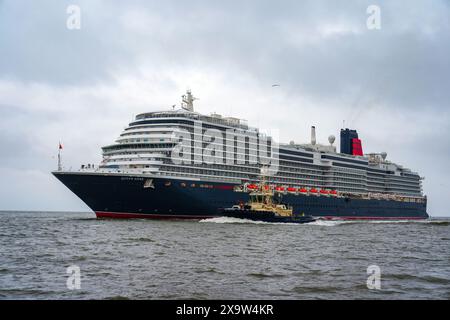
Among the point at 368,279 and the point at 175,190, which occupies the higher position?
the point at 175,190

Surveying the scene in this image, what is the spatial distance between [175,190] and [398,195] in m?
76.8

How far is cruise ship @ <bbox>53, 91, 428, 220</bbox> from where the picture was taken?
65.2 m

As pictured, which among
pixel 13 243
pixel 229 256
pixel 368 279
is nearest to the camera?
pixel 368 279

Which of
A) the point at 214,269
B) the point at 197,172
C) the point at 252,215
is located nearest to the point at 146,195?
the point at 197,172

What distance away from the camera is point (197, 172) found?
7075 cm

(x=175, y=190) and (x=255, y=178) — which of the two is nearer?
(x=175, y=190)

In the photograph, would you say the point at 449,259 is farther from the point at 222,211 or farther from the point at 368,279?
the point at 222,211

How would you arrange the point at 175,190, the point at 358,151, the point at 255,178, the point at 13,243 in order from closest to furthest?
the point at 13,243, the point at 175,190, the point at 255,178, the point at 358,151

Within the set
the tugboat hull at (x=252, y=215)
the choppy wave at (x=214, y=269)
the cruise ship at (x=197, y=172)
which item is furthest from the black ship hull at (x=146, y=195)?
the choppy wave at (x=214, y=269)

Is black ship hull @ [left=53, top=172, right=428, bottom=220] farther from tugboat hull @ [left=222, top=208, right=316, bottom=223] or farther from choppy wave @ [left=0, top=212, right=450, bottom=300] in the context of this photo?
choppy wave @ [left=0, top=212, right=450, bottom=300]

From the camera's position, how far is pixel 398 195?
124 metres

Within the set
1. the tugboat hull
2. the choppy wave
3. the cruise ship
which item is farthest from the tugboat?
the choppy wave

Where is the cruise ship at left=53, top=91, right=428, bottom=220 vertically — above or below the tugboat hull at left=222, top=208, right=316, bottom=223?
above
